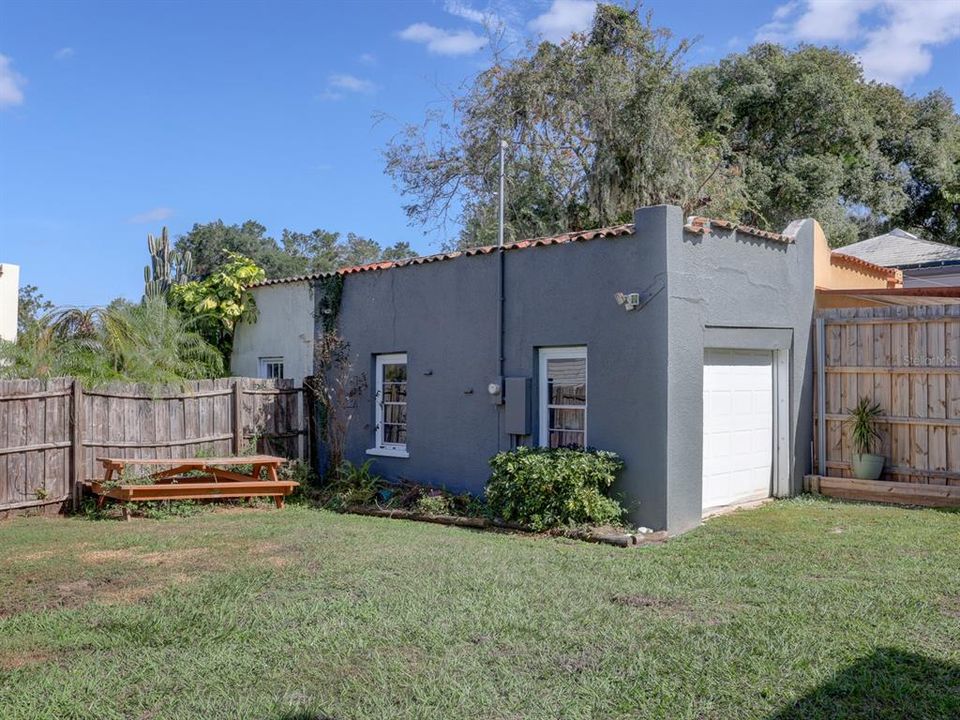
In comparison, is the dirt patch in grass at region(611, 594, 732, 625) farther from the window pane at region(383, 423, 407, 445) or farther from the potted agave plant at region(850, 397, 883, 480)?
the window pane at region(383, 423, 407, 445)

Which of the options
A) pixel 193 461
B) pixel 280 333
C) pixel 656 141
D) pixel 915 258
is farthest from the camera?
pixel 656 141

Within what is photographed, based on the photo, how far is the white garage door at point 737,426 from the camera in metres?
9.99

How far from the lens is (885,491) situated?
401 inches

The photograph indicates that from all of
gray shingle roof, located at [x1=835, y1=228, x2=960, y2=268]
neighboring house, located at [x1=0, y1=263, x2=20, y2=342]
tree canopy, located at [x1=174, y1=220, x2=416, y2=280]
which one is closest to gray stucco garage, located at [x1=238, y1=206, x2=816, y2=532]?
gray shingle roof, located at [x1=835, y1=228, x2=960, y2=268]

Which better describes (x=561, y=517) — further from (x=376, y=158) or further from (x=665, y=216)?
(x=376, y=158)

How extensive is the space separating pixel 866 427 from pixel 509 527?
4.95 metres

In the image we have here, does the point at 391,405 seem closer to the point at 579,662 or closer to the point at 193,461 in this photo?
the point at 193,461

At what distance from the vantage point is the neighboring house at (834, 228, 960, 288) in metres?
16.9

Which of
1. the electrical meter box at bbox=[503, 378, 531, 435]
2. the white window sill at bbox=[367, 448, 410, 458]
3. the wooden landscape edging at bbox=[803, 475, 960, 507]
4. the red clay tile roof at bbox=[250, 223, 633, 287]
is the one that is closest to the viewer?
the red clay tile roof at bbox=[250, 223, 633, 287]

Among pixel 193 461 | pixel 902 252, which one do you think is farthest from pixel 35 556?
pixel 902 252

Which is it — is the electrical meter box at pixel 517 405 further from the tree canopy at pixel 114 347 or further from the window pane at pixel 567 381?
the tree canopy at pixel 114 347

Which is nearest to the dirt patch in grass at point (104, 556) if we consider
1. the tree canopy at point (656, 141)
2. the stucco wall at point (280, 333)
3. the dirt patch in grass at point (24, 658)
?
the dirt patch in grass at point (24, 658)

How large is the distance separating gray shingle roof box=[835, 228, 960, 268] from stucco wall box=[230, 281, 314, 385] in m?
11.1

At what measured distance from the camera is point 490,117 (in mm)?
20453
